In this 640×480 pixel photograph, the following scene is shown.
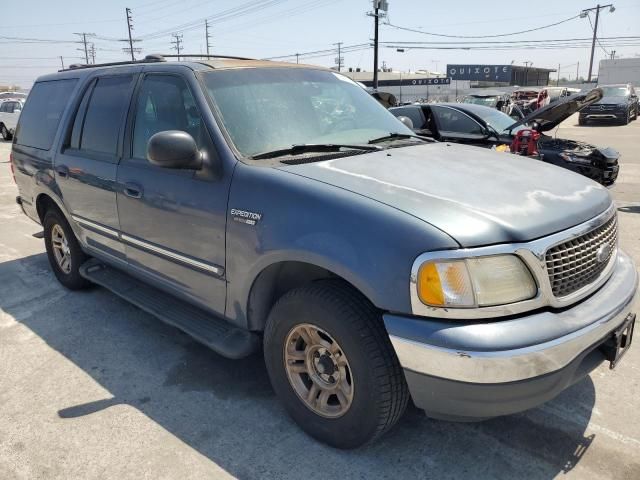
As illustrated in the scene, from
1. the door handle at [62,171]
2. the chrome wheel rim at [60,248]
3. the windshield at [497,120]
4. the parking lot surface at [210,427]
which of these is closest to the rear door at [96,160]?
the door handle at [62,171]

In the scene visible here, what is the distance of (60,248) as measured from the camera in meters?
4.95

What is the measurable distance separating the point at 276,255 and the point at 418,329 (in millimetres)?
810

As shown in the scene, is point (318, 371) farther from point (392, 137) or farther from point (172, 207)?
point (392, 137)

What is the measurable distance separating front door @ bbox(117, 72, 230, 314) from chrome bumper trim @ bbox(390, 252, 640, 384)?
1.28 metres

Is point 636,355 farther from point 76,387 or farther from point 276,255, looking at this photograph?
point 76,387

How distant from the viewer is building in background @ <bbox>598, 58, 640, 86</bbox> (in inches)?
2820

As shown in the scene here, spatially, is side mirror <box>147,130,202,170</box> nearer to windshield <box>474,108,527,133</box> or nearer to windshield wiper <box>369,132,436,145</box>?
windshield wiper <box>369,132,436,145</box>

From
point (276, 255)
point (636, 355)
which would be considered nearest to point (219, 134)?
point (276, 255)

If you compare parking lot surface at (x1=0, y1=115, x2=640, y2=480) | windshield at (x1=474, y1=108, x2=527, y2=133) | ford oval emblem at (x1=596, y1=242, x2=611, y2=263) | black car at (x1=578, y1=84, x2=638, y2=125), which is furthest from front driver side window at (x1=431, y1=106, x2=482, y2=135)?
black car at (x1=578, y1=84, x2=638, y2=125)

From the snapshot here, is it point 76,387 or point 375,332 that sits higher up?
point 375,332

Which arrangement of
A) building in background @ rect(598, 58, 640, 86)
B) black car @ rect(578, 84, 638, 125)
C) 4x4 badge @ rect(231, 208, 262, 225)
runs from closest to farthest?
4x4 badge @ rect(231, 208, 262, 225) → black car @ rect(578, 84, 638, 125) → building in background @ rect(598, 58, 640, 86)

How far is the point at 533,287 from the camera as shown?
82.4 inches

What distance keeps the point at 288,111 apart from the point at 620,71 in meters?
84.6

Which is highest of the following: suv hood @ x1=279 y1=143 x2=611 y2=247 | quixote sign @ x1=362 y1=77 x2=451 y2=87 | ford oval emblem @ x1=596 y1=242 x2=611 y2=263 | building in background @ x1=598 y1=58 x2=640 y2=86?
building in background @ x1=598 y1=58 x2=640 y2=86
